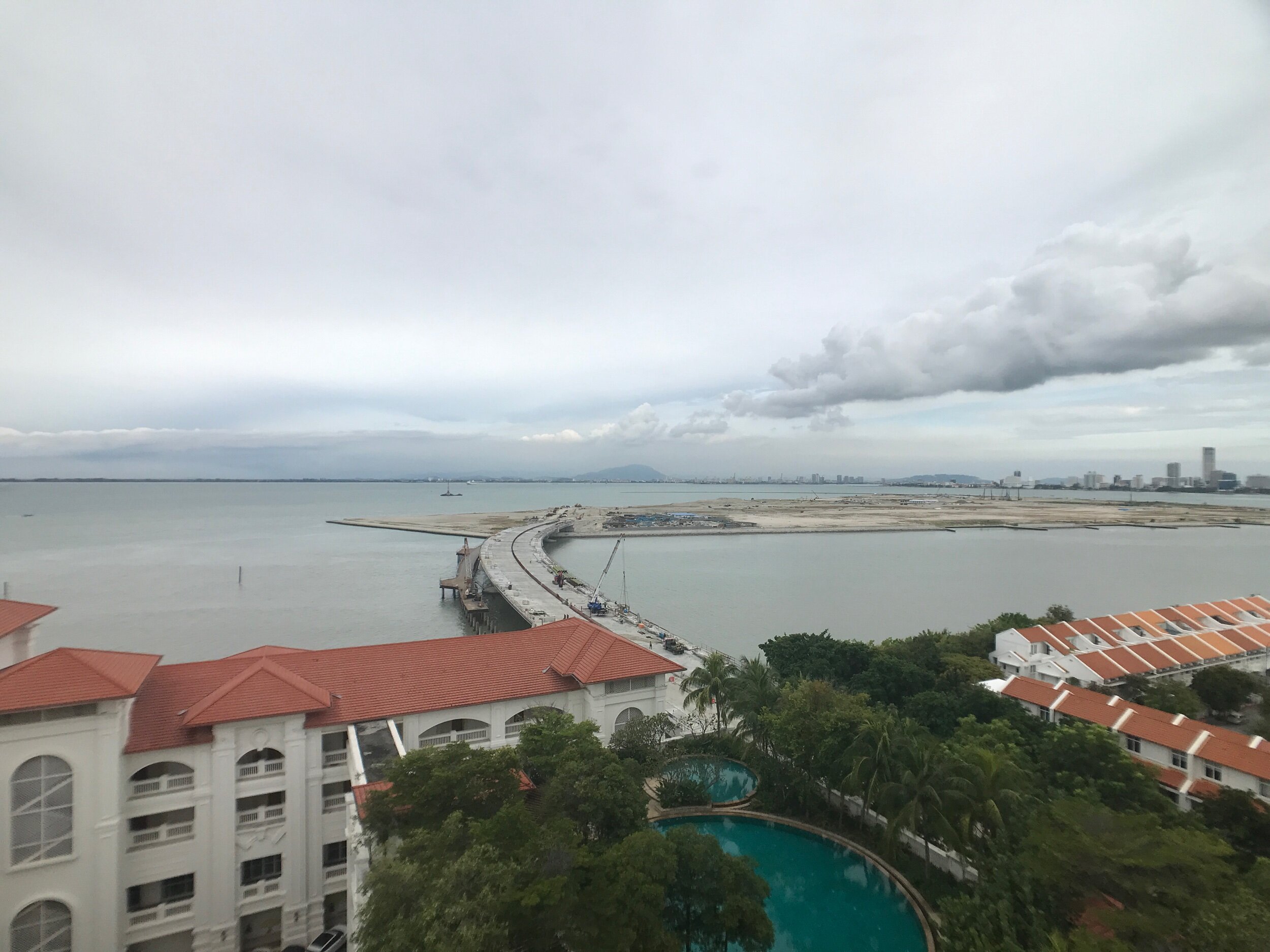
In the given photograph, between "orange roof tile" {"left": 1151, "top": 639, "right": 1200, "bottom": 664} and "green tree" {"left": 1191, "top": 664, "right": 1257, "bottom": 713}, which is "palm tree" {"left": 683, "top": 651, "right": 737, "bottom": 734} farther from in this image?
"orange roof tile" {"left": 1151, "top": 639, "right": 1200, "bottom": 664}

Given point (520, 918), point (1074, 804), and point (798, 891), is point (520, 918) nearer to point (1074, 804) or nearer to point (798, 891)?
point (798, 891)

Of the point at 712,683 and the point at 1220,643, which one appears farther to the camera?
the point at 1220,643

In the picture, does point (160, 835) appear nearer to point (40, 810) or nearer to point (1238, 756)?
point (40, 810)

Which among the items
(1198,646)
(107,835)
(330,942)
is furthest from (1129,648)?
(107,835)

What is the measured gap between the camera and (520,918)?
967 centimetres

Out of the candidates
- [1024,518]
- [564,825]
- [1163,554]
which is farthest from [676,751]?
[1024,518]

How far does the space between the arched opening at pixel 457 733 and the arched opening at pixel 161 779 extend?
545cm

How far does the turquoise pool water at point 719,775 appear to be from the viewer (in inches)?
786

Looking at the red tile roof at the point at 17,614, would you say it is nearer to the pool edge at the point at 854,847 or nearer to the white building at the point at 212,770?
the white building at the point at 212,770

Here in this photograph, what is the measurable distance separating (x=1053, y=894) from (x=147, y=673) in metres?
18.7

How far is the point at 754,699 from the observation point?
2119 cm

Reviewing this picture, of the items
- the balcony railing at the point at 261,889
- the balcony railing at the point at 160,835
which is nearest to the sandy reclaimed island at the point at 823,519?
the balcony railing at the point at 261,889

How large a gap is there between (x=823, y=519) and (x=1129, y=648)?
106m

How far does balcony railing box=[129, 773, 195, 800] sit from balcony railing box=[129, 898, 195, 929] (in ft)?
8.07
